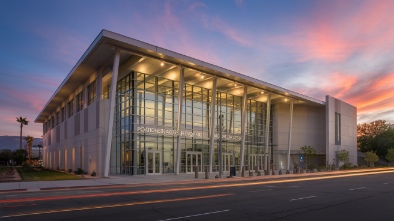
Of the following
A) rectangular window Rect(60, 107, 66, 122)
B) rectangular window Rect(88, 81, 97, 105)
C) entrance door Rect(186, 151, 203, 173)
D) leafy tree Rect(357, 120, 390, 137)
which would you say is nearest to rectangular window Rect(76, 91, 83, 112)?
rectangular window Rect(88, 81, 97, 105)

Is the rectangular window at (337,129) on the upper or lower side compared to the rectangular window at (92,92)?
lower

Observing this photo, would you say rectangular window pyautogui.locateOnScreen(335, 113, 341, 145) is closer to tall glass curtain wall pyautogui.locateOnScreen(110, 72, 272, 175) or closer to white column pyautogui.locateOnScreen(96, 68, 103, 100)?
tall glass curtain wall pyautogui.locateOnScreen(110, 72, 272, 175)

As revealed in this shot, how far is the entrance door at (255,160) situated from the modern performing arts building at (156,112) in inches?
6.2

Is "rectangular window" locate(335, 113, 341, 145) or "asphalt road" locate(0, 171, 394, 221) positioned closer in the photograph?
"asphalt road" locate(0, 171, 394, 221)

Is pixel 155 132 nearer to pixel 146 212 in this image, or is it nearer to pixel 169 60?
pixel 169 60

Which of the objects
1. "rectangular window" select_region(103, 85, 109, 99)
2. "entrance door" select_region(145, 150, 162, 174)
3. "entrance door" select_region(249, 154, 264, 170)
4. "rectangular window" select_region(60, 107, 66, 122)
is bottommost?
"entrance door" select_region(249, 154, 264, 170)

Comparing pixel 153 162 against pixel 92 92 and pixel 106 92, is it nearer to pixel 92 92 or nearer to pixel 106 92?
pixel 106 92

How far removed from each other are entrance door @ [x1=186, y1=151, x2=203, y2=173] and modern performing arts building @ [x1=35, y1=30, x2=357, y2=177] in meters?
0.12

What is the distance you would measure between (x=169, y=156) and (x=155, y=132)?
3956 millimetres

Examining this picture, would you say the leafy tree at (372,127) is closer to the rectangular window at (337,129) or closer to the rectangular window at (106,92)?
the rectangular window at (337,129)

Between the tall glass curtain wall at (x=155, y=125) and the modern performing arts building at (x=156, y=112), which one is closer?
the modern performing arts building at (x=156, y=112)

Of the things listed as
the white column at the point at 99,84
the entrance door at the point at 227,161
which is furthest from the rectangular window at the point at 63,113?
the entrance door at the point at 227,161

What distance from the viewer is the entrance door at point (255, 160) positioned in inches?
2146

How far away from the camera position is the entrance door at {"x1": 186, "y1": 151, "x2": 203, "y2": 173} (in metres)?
41.9
